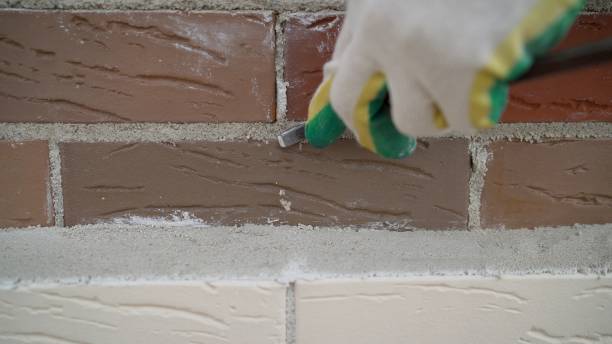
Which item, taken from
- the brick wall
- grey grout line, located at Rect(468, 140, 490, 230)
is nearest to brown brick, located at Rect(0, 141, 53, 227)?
the brick wall

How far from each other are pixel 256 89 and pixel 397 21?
241 millimetres

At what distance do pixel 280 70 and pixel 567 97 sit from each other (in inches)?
11.8

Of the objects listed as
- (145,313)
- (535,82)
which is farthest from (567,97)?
(145,313)

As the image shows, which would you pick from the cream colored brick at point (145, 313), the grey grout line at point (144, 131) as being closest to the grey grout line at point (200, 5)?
the grey grout line at point (144, 131)

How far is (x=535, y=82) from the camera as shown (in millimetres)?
471

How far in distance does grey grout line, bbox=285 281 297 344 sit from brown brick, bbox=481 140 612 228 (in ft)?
0.74

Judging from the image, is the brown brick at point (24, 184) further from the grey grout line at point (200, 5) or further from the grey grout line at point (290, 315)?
the grey grout line at point (290, 315)

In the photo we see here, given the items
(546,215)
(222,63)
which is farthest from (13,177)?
(546,215)

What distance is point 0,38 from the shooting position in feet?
1.47

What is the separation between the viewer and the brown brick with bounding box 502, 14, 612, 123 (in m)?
0.47

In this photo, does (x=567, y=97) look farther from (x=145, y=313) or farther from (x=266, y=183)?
(x=145, y=313)

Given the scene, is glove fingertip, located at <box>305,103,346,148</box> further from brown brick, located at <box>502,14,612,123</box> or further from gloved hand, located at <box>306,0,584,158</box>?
brown brick, located at <box>502,14,612,123</box>

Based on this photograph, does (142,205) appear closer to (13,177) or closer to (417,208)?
(13,177)

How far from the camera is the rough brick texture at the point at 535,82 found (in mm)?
458
